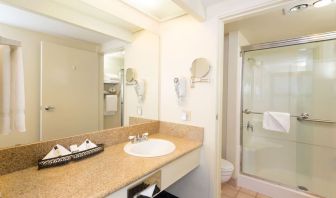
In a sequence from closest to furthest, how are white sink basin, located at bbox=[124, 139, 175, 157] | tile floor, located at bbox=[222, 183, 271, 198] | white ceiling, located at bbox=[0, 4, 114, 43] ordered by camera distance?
white ceiling, located at bbox=[0, 4, 114, 43], white sink basin, located at bbox=[124, 139, 175, 157], tile floor, located at bbox=[222, 183, 271, 198]

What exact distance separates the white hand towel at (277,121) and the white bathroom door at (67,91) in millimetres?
2047

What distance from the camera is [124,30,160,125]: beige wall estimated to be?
1646mm

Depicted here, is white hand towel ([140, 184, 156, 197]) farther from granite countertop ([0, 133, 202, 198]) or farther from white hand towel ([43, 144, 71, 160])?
white hand towel ([43, 144, 71, 160])

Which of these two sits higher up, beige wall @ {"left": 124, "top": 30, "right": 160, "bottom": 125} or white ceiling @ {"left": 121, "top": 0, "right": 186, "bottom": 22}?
white ceiling @ {"left": 121, "top": 0, "right": 186, "bottom": 22}

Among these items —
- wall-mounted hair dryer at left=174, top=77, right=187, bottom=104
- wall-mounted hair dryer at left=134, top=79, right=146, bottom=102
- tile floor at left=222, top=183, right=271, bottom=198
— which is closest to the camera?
wall-mounted hair dryer at left=174, top=77, right=187, bottom=104

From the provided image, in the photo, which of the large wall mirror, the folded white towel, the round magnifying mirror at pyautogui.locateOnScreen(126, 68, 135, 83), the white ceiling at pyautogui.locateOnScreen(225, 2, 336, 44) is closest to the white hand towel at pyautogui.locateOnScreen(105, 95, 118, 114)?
the large wall mirror

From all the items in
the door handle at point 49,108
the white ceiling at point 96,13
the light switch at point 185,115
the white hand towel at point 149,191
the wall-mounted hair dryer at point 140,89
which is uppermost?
the white ceiling at point 96,13

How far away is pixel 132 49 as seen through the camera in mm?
1617

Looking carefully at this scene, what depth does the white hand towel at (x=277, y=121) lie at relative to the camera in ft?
6.41

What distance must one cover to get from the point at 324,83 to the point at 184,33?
1.94m

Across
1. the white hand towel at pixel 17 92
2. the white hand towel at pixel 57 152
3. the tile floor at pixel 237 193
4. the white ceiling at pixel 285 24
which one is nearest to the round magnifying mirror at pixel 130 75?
the white hand towel at pixel 57 152

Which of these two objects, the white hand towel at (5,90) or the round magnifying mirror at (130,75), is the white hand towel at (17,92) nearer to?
the white hand towel at (5,90)

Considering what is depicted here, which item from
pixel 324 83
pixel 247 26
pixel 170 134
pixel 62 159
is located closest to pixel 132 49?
pixel 170 134

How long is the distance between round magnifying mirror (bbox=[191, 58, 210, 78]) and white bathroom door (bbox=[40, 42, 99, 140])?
871 millimetres
